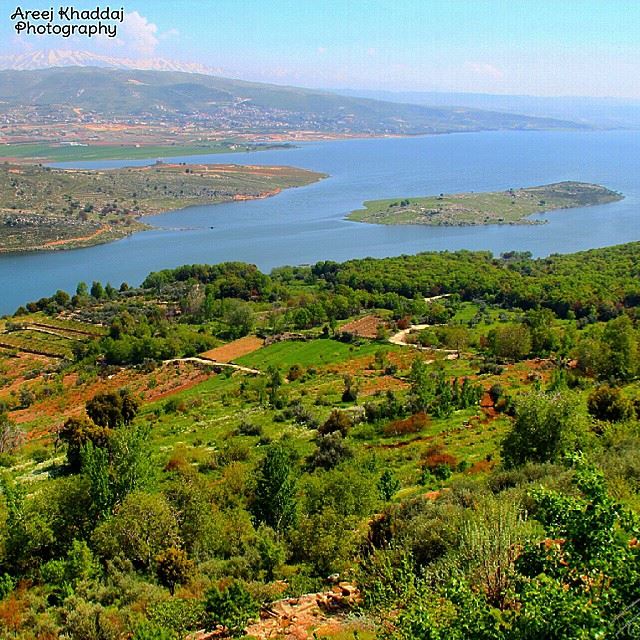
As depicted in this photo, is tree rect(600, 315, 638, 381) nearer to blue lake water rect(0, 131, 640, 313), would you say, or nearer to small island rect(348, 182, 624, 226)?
blue lake water rect(0, 131, 640, 313)

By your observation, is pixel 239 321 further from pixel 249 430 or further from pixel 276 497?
pixel 276 497

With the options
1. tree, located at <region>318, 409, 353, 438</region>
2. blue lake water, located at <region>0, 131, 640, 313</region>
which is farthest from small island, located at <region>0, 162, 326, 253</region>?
tree, located at <region>318, 409, 353, 438</region>

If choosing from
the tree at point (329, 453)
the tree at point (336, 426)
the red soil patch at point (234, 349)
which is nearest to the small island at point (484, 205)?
the red soil patch at point (234, 349)

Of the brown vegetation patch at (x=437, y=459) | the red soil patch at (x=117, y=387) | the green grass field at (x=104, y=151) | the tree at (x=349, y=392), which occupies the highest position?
the green grass field at (x=104, y=151)

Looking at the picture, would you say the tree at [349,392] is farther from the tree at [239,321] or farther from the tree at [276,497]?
the tree at [239,321]

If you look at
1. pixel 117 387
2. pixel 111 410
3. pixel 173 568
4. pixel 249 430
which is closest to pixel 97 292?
pixel 117 387

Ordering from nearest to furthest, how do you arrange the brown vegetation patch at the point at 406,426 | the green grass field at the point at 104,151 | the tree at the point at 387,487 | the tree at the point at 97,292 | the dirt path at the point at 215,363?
the tree at the point at 387,487 < the brown vegetation patch at the point at 406,426 < the dirt path at the point at 215,363 < the tree at the point at 97,292 < the green grass field at the point at 104,151

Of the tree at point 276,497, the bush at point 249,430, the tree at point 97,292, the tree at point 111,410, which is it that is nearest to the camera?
the tree at point 276,497

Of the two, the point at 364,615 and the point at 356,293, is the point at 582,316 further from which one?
the point at 364,615
